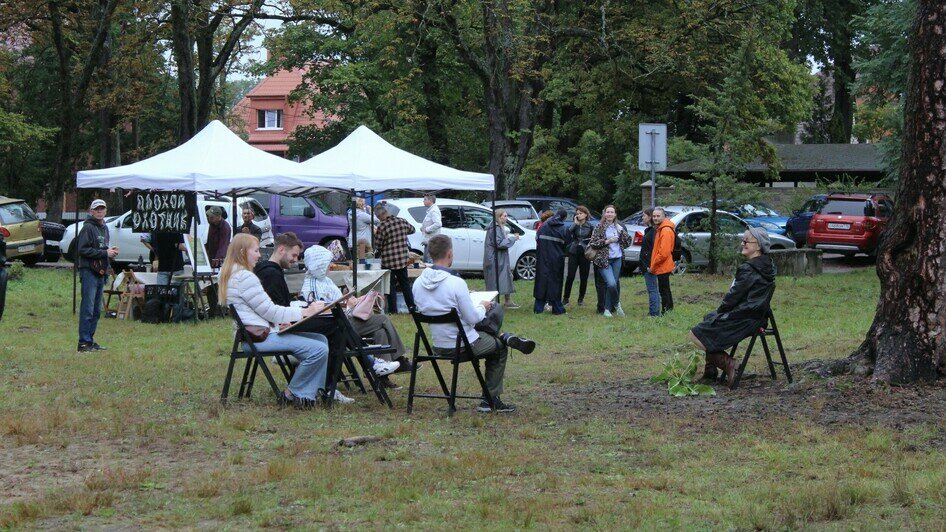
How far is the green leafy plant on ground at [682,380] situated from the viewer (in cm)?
973

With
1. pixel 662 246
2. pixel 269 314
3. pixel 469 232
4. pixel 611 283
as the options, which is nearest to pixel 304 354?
pixel 269 314

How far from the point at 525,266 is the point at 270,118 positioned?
232 feet

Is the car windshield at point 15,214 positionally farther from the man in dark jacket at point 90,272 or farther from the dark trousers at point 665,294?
the dark trousers at point 665,294

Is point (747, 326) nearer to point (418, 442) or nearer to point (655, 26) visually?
point (418, 442)

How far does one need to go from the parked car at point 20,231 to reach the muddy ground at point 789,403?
2047cm

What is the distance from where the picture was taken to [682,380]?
9898 mm

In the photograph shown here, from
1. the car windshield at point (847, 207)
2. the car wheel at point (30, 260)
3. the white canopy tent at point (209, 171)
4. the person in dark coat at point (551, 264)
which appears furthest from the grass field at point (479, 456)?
the car windshield at point (847, 207)

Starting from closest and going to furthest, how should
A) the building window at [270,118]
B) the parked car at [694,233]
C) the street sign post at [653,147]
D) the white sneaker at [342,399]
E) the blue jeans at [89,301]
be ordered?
the white sneaker at [342,399] < the blue jeans at [89,301] < the street sign post at [653,147] < the parked car at [694,233] < the building window at [270,118]

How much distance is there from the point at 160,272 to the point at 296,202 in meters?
8.79

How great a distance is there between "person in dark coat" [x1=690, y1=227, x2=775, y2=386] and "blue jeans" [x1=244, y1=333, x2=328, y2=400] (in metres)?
3.17

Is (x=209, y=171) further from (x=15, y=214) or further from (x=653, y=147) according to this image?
(x=15, y=214)

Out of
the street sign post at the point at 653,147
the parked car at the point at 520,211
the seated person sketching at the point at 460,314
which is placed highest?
the street sign post at the point at 653,147

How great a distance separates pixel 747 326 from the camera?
10.1 metres

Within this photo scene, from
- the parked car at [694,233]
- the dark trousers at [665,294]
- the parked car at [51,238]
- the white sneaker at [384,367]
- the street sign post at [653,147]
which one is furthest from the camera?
the parked car at [51,238]
